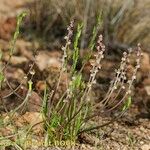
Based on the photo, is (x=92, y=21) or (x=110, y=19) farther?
(x=110, y=19)

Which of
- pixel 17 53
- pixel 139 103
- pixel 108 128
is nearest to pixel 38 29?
pixel 17 53

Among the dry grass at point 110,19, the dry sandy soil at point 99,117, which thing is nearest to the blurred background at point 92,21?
the dry grass at point 110,19

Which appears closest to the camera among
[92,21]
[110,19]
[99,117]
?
[99,117]

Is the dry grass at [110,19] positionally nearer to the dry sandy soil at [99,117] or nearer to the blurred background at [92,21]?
the blurred background at [92,21]

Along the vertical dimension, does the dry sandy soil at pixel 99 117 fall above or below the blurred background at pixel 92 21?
below

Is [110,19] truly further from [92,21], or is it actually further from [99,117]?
[99,117]

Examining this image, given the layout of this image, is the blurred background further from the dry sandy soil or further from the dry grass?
the dry sandy soil

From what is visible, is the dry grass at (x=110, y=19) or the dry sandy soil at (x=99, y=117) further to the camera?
the dry grass at (x=110, y=19)

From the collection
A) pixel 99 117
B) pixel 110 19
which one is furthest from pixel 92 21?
pixel 99 117

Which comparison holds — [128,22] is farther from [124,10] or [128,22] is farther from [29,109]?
[29,109]

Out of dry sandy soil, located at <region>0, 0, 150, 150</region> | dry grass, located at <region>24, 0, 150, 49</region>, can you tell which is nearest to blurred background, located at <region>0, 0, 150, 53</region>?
dry grass, located at <region>24, 0, 150, 49</region>

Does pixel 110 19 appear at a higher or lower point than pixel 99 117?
higher

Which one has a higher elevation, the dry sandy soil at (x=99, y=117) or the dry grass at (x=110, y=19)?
the dry grass at (x=110, y=19)
